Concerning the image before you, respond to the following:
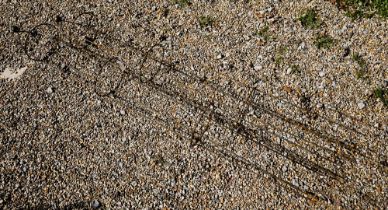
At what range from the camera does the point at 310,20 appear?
7574 mm

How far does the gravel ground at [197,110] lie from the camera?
20.2 feet

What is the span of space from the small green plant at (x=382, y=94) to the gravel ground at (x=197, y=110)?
4cm

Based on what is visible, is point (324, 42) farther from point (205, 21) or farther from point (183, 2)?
point (183, 2)

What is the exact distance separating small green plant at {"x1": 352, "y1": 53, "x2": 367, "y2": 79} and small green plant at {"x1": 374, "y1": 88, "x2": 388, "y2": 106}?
376mm

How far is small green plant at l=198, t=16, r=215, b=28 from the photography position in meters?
8.03

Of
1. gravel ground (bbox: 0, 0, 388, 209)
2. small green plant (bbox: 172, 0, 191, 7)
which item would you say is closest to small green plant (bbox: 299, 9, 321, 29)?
gravel ground (bbox: 0, 0, 388, 209)

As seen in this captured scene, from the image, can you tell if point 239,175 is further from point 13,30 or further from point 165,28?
point 13,30

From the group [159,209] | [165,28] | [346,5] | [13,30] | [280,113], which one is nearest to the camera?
[159,209]

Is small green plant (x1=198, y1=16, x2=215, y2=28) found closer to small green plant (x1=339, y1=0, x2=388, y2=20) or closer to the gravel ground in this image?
the gravel ground

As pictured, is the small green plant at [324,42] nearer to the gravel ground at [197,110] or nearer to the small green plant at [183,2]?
the gravel ground at [197,110]

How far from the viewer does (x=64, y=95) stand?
7652 millimetres

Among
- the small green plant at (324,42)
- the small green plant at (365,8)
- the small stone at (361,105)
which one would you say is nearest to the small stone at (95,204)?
the small stone at (361,105)

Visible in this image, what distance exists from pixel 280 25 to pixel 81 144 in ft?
15.1

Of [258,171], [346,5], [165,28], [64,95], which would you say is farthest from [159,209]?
[346,5]
